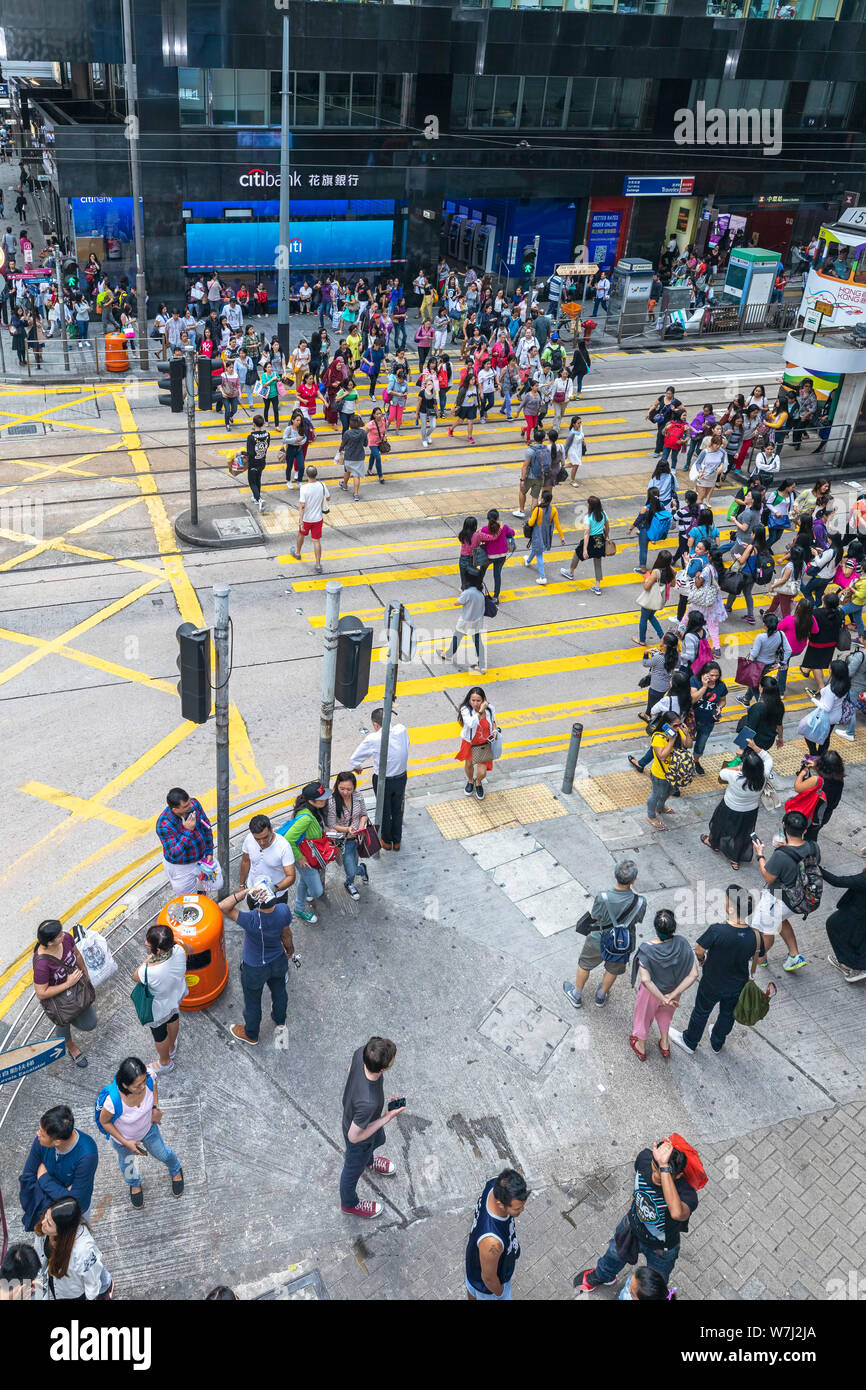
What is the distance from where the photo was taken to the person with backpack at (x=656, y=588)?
12672 millimetres

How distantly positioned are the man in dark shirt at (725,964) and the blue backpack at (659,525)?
829 cm

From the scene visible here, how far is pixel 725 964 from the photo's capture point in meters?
7.76

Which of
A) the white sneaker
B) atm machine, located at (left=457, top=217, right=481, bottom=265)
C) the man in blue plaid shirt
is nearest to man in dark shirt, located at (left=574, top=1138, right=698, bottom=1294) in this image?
the white sneaker

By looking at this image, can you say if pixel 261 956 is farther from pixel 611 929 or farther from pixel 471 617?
pixel 471 617

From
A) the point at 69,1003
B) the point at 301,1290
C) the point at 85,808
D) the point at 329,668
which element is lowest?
the point at 85,808

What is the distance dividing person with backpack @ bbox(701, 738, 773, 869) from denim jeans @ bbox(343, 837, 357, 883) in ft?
11.0

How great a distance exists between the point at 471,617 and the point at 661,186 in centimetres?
2721

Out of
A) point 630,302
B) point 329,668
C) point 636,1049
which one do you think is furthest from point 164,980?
point 630,302

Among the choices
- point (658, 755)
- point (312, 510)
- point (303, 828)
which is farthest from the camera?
point (312, 510)

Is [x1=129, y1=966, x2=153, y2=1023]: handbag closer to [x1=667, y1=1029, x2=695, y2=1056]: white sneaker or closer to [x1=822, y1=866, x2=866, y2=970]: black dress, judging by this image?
[x1=667, y1=1029, x2=695, y2=1056]: white sneaker

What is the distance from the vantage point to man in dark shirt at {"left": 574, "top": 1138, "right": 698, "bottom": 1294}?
596 centimetres

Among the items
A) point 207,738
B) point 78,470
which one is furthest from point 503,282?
point 207,738

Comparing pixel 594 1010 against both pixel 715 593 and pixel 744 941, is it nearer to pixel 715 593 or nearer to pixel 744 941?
pixel 744 941

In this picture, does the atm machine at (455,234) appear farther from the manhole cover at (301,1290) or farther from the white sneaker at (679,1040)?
the manhole cover at (301,1290)
